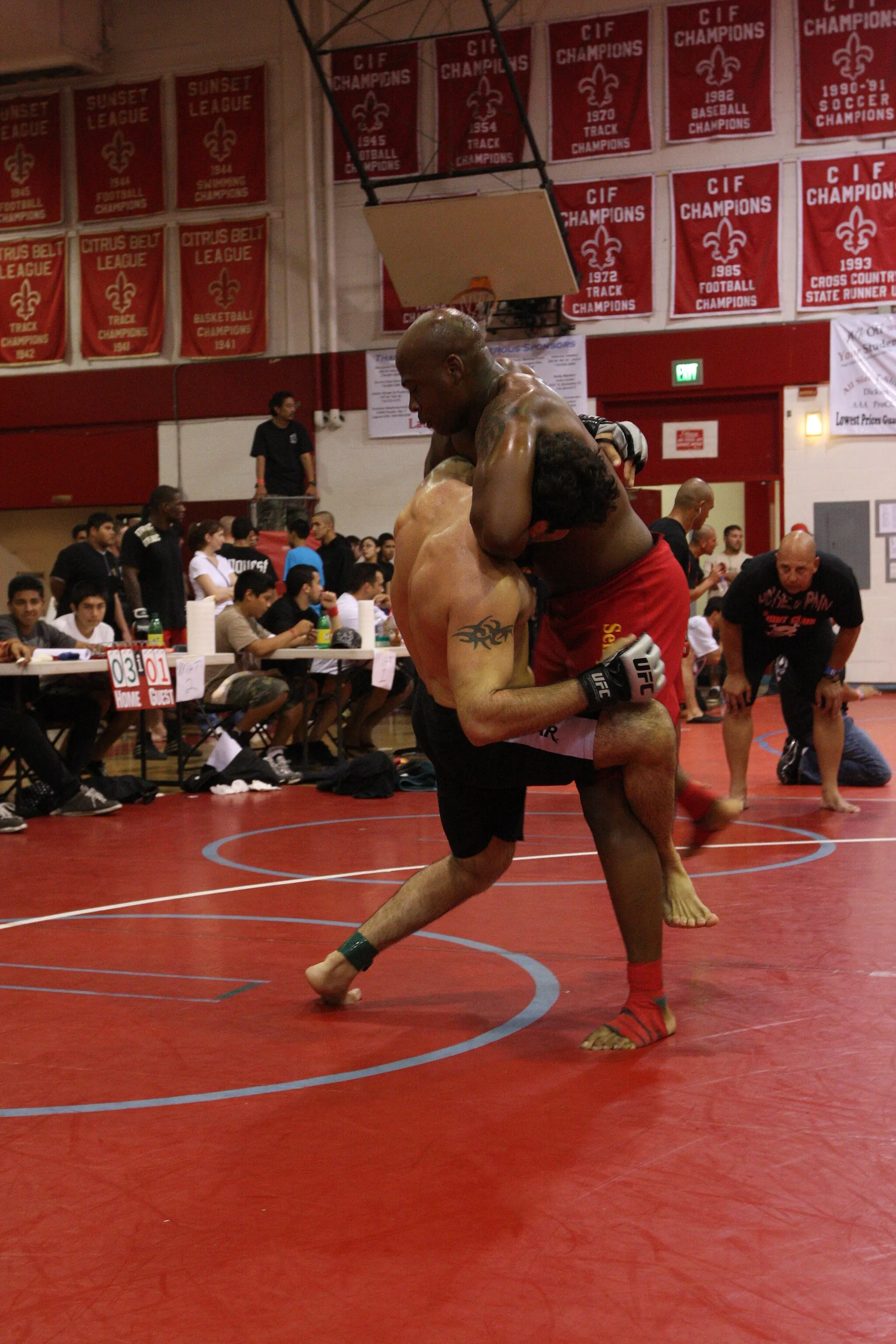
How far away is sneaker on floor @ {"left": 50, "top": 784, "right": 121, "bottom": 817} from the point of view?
667cm

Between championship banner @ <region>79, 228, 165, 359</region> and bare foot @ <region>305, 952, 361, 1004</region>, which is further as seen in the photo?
championship banner @ <region>79, 228, 165, 359</region>

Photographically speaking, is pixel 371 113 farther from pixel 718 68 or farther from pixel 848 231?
pixel 848 231

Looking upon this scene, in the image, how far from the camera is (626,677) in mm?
2746

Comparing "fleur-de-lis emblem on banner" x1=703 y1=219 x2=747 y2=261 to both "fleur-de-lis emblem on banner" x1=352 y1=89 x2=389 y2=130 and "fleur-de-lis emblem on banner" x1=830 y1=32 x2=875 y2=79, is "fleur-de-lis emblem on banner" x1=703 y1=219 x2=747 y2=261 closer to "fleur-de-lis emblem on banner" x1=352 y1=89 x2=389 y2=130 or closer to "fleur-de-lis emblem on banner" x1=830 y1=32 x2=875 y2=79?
"fleur-de-lis emblem on banner" x1=830 y1=32 x2=875 y2=79

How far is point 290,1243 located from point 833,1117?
105cm

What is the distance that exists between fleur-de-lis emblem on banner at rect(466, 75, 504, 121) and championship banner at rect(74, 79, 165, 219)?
3641 millimetres

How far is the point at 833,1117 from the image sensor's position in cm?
249

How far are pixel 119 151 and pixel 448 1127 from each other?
14.8 meters

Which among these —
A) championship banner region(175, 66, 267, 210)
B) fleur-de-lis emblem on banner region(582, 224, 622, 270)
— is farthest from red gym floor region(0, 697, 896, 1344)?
championship banner region(175, 66, 267, 210)

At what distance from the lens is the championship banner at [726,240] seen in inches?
529

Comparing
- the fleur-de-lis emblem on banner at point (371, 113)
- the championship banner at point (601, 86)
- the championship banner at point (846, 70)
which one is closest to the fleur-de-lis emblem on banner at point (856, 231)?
the championship banner at point (846, 70)

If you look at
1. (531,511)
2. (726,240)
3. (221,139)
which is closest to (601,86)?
(726,240)

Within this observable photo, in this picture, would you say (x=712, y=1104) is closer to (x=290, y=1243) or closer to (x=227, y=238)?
Result: (x=290, y=1243)

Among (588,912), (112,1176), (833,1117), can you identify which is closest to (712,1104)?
(833,1117)
